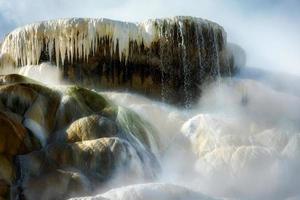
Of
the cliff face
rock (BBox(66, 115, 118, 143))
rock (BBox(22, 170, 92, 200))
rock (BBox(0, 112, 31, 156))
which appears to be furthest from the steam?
rock (BBox(0, 112, 31, 156))

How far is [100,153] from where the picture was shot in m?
13.9

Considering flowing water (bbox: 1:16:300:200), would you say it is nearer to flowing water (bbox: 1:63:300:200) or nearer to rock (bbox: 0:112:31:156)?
flowing water (bbox: 1:63:300:200)

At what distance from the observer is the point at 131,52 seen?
23062 millimetres

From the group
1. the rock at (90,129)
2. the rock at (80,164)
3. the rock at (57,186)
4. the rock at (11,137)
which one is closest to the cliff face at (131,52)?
the rock at (90,129)

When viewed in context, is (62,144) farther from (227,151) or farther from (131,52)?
(131,52)

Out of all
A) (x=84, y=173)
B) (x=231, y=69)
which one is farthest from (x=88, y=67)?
(x=84, y=173)

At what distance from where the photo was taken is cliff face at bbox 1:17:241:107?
2228 centimetres

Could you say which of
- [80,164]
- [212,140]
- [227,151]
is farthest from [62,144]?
[212,140]

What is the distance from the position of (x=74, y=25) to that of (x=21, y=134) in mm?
8855

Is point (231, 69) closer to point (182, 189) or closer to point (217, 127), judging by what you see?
point (217, 127)

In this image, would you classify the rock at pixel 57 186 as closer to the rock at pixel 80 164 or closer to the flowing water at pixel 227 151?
the rock at pixel 80 164

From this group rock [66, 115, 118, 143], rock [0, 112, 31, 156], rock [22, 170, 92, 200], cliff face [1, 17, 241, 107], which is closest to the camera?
rock [22, 170, 92, 200]

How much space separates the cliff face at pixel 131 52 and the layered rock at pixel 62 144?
6164 mm

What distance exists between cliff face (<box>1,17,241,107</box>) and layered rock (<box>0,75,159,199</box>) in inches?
243
